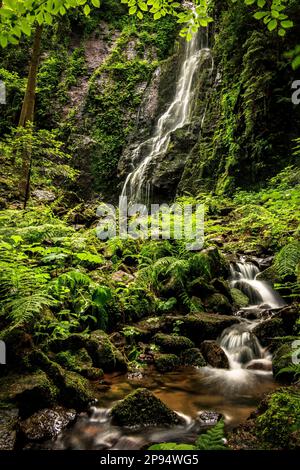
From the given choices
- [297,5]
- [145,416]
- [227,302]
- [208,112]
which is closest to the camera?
[145,416]

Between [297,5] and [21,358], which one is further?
[297,5]

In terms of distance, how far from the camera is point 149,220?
333 inches

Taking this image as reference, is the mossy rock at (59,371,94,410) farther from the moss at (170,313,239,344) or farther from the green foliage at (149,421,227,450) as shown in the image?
the moss at (170,313,239,344)

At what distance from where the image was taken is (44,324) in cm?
419

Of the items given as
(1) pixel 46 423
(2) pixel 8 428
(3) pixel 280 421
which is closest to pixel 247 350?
(3) pixel 280 421

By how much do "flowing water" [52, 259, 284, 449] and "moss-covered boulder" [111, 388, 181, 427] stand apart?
8 centimetres

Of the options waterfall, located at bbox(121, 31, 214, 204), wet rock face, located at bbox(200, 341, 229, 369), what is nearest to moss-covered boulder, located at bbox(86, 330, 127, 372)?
wet rock face, located at bbox(200, 341, 229, 369)

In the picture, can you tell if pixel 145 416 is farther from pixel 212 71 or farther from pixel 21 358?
pixel 212 71

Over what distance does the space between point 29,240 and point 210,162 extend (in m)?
10.2

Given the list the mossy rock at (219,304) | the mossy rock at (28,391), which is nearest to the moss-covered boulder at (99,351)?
the mossy rock at (28,391)

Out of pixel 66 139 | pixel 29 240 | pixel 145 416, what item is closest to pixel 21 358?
pixel 145 416

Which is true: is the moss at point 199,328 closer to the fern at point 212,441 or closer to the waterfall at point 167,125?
the fern at point 212,441

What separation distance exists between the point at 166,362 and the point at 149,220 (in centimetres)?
433
